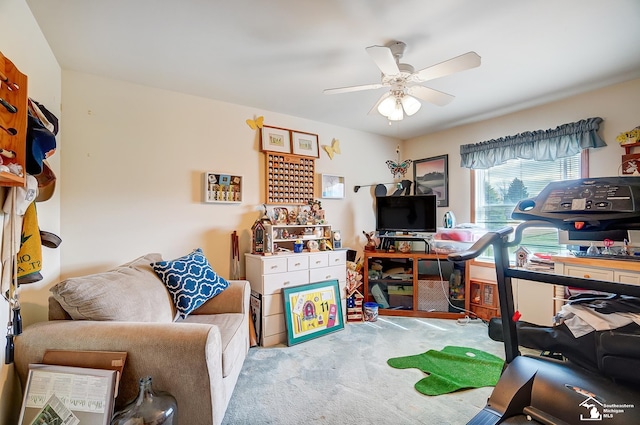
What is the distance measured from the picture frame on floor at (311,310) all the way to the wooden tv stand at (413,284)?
66 cm

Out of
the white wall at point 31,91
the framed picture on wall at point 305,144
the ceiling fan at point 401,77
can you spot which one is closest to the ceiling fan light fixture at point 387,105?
the ceiling fan at point 401,77

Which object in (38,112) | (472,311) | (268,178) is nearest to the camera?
(38,112)

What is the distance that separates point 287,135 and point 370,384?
254 centimetres

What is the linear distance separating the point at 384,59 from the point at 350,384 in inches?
84.4

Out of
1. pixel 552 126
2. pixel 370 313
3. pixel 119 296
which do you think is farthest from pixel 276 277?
pixel 552 126

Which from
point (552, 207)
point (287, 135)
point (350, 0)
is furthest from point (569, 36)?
point (287, 135)

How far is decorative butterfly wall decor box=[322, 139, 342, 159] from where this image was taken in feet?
11.7

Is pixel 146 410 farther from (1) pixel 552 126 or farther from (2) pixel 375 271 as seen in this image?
(1) pixel 552 126

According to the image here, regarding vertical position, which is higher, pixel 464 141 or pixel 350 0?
pixel 350 0

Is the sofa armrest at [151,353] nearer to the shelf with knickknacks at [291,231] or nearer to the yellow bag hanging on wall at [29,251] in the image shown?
the yellow bag hanging on wall at [29,251]

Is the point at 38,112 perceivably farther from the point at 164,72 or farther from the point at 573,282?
the point at 573,282

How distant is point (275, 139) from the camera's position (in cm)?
315

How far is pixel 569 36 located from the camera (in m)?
1.82

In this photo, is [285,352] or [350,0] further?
[285,352]
